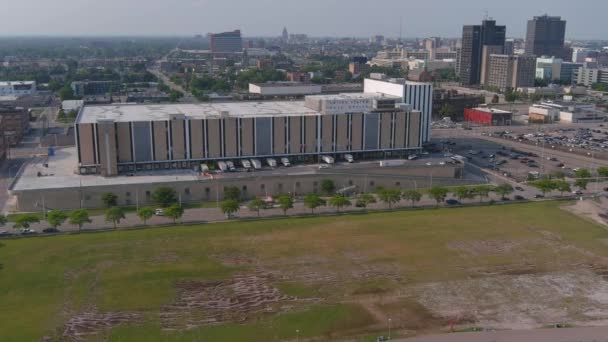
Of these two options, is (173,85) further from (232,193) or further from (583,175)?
(583,175)

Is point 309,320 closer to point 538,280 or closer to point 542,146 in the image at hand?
point 538,280

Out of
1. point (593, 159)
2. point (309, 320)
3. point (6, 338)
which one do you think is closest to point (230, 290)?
point (309, 320)

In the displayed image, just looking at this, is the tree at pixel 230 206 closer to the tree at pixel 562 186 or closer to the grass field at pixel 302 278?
the grass field at pixel 302 278

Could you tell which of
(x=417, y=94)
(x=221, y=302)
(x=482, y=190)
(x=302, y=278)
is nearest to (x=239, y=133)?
(x=482, y=190)

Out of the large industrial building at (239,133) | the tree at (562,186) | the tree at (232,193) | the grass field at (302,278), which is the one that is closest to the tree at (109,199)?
the large industrial building at (239,133)

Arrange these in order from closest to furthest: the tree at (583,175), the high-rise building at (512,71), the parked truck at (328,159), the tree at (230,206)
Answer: the tree at (230,206) < the tree at (583,175) < the parked truck at (328,159) < the high-rise building at (512,71)

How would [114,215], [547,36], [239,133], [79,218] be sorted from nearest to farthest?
[79,218]
[114,215]
[239,133]
[547,36]
